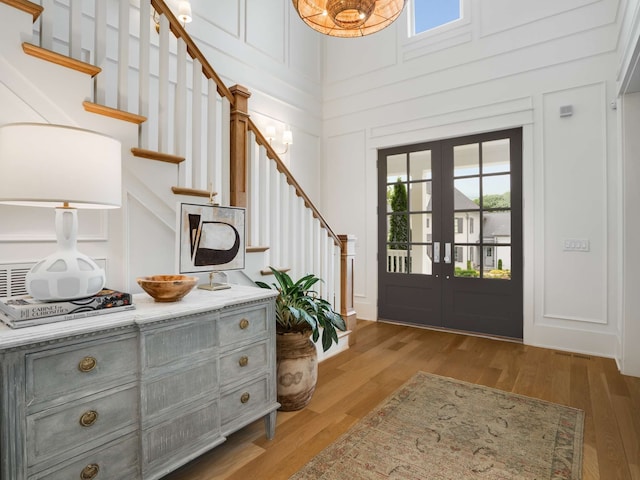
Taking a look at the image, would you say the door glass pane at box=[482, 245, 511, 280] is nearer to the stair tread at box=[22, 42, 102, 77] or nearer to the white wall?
the white wall

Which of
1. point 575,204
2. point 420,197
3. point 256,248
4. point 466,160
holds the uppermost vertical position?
point 466,160

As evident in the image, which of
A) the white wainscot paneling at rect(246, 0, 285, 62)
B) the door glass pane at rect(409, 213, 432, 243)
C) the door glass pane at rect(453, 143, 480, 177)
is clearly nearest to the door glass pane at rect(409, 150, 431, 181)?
the door glass pane at rect(453, 143, 480, 177)

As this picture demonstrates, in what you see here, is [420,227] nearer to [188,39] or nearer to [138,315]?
[188,39]

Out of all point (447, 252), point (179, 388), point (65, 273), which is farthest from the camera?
point (447, 252)

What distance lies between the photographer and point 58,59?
169cm

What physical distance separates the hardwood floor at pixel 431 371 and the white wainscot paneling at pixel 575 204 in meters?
0.57

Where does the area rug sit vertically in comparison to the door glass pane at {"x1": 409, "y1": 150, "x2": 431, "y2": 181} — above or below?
below

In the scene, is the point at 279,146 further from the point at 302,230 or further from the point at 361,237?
the point at 302,230

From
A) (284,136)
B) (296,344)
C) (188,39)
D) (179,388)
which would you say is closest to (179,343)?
(179,388)

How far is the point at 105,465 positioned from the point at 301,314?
1227 mm

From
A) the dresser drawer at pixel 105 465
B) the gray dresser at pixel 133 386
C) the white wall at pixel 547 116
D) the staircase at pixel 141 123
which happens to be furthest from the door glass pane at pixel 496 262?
the dresser drawer at pixel 105 465

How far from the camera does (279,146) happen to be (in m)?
4.70

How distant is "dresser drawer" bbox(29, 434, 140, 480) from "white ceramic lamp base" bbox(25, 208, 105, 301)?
1.93 ft

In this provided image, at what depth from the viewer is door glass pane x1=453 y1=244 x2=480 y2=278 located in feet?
13.8
